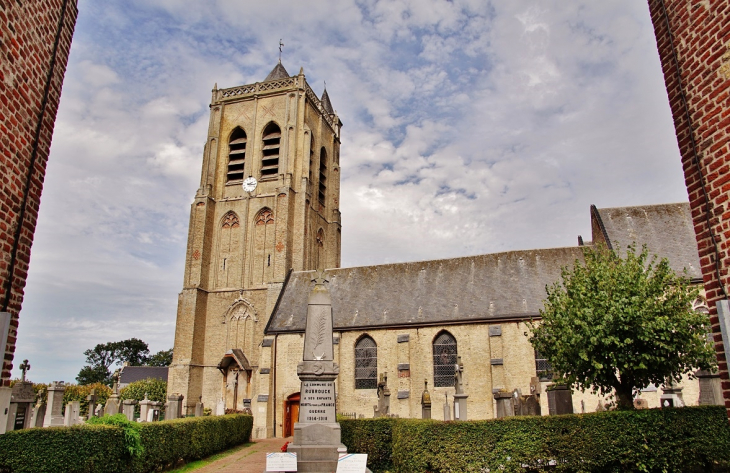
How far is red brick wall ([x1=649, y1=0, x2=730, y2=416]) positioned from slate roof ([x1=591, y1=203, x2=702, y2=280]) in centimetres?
1929

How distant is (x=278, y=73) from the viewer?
36406mm

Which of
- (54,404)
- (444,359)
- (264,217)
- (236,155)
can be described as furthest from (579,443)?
(236,155)

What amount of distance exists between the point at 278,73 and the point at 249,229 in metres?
13.2

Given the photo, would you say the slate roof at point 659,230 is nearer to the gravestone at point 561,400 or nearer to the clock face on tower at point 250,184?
the gravestone at point 561,400

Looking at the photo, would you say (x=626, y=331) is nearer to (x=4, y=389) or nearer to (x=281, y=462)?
(x=281, y=462)

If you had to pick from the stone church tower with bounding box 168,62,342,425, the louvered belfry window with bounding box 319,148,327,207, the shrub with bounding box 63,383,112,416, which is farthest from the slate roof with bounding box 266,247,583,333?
the shrub with bounding box 63,383,112,416

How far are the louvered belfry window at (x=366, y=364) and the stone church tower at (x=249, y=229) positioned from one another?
4.63 m

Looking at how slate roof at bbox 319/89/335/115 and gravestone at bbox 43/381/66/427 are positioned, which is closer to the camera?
gravestone at bbox 43/381/66/427

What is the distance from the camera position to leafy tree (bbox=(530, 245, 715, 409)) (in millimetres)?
12492

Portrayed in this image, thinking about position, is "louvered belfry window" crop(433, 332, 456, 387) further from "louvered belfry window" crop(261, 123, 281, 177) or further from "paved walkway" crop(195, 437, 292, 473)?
"louvered belfry window" crop(261, 123, 281, 177)

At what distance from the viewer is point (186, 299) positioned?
28.6m

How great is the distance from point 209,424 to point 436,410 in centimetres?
1069

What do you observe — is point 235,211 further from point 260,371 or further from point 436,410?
Answer: point 436,410

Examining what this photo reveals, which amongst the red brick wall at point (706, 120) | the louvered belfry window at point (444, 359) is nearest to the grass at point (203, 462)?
the louvered belfry window at point (444, 359)
